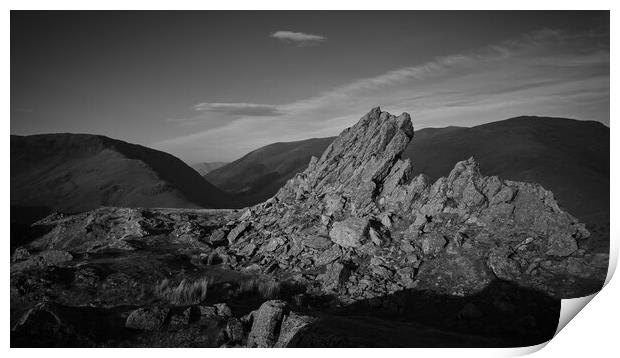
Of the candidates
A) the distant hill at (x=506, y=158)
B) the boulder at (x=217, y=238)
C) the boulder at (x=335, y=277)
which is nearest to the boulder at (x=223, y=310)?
the boulder at (x=335, y=277)

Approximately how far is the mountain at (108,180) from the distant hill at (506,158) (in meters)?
9.38

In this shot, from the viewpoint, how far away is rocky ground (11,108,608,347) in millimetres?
7703

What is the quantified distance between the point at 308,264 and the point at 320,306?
2.01 metres

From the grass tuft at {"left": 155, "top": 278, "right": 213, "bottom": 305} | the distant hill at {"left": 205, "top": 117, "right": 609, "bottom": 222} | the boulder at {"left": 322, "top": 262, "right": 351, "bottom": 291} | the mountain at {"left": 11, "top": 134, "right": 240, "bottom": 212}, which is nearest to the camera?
the grass tuft at {"left": 155, "top": 278, "right": 213, "bottom": 305}

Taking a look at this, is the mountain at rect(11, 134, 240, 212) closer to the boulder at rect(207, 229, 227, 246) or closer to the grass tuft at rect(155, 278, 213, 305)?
the boulder at rect(207, 229, 227, 246)

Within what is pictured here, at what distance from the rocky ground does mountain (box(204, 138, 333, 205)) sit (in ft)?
112

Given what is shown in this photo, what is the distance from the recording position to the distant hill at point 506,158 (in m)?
25.3

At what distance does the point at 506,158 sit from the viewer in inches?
1633

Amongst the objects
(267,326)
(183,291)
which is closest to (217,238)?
(183,291)

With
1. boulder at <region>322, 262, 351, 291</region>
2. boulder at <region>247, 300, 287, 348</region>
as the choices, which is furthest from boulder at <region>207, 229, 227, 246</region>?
A: boulder at <region>247, 300, 287, 348</region>

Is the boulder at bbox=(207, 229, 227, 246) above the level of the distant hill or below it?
below

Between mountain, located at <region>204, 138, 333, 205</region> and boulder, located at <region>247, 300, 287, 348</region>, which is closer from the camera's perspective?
boulder, located at <region>247, 300, 287, 348</region>

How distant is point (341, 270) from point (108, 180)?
3337 centimetres

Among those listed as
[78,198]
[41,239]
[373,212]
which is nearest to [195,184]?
[78,198]
